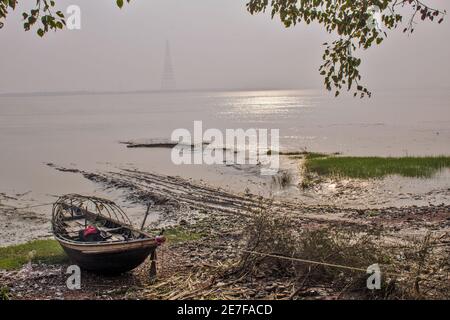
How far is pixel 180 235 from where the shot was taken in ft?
58.5

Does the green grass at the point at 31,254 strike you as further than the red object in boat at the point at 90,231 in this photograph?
Yes

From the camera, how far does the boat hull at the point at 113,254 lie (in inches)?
472

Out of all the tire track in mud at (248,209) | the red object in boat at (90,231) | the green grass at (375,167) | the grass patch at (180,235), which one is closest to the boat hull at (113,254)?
the red object in boat at (90,231)

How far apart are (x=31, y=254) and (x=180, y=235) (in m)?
5.70

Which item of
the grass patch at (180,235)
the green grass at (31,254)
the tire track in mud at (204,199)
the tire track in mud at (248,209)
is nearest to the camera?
the green grass at (31,254)

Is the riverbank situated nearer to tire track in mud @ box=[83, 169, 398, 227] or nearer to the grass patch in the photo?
the grass patch

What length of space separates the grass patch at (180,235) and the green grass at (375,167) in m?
16.0

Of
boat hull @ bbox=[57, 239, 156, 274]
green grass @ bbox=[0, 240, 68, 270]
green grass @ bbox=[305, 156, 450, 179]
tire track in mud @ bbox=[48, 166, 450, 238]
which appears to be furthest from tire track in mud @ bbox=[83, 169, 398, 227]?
green grass @ bbox=[305, 156, 450, 179]

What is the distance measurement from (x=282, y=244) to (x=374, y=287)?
3.00 metres

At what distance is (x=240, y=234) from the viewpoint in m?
17.2

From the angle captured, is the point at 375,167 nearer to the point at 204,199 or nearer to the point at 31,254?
the point at 204,199

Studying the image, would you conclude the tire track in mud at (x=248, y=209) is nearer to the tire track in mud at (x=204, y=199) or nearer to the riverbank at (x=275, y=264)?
the tire track in mud at (x=204, y=199)

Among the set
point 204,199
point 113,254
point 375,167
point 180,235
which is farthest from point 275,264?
point 375,167
